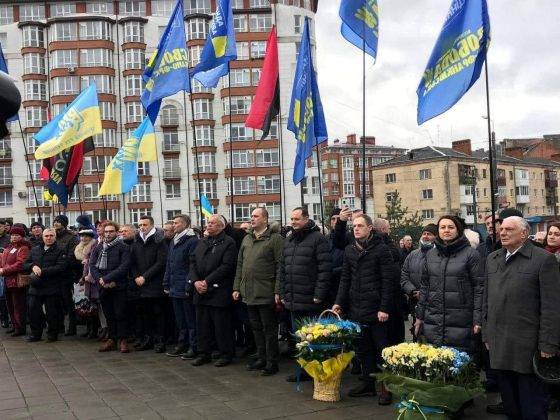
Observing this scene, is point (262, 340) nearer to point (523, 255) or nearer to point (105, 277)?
point (105, 277)

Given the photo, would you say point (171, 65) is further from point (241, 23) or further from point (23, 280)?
point (241, 23)

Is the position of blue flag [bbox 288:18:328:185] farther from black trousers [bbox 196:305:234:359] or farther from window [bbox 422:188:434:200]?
window [bbox 422:188:434:200]

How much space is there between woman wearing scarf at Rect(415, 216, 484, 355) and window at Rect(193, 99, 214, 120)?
58.0 meters

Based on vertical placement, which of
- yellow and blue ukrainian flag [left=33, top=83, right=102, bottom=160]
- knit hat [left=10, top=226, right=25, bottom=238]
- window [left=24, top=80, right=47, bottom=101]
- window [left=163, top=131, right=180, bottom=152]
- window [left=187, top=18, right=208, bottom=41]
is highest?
window [left=187, top=18, right=208, bottom=41]

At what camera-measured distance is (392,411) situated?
21.1 ft

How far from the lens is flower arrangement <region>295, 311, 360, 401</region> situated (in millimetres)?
6605

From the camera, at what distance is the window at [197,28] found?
200 ft

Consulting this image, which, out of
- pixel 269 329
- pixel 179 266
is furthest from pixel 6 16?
pixel 269 329

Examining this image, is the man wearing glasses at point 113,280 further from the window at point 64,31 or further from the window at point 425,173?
the window at point 425,173

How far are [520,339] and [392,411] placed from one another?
5.96ft

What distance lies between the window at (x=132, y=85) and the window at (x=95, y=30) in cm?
443

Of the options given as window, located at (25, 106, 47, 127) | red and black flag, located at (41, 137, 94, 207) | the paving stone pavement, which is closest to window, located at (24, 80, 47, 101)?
window, located at (25, 106, 47, 127)

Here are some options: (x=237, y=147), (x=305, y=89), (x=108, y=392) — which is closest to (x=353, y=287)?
(x=108, y=392)

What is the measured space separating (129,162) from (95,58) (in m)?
51.3
